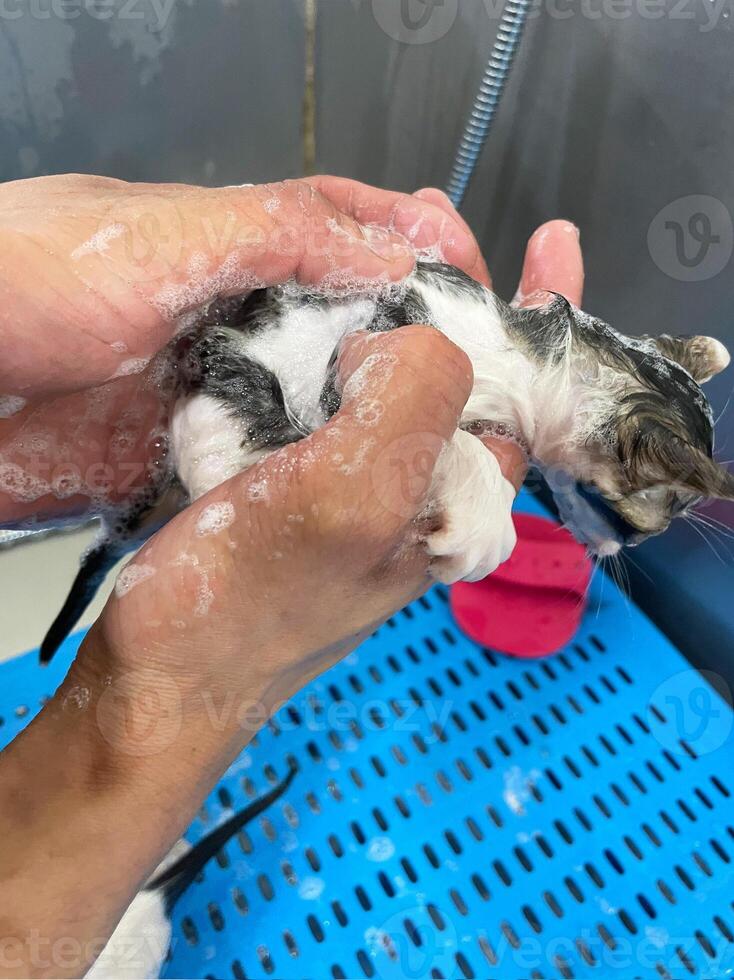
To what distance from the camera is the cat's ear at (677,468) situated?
651 millimetres

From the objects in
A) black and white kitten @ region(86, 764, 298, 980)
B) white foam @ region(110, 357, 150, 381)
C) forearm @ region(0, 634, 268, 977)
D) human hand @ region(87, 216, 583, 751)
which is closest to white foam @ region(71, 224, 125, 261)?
white foam @ region(110, 357, 150, 381)

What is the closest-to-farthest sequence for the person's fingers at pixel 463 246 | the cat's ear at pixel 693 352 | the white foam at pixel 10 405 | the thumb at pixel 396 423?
1. the thumb at pixel 396 423
2. the white foam at pixel 10 405
3. the cat's ear at pixel 693 352
4. the person's fingers at pixel 463 246

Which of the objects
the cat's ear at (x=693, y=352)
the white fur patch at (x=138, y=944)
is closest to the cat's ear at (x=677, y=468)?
the cat's ear at (x=693, y=352)

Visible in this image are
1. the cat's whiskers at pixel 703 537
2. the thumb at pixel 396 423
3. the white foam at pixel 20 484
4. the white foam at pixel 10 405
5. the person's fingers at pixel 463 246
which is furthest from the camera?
the cat's whiskers at pixel 703 537

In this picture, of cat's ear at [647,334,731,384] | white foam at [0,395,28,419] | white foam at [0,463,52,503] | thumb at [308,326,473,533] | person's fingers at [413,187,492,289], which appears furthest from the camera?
person's fingers at [413,187,492,289]

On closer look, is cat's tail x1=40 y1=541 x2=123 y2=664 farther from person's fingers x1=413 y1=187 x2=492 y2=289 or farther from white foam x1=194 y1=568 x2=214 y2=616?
→ person's fingers x1=413 y1=187 x2=492 y2=289

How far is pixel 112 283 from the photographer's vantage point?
64 centimetres

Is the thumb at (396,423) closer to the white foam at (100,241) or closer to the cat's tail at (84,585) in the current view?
the white foam at (100,241)

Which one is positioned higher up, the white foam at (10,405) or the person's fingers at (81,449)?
the white foam at (10,405)

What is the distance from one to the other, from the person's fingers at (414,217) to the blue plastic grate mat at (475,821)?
55 cm

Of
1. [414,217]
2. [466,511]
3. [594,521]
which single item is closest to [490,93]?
[414,217]

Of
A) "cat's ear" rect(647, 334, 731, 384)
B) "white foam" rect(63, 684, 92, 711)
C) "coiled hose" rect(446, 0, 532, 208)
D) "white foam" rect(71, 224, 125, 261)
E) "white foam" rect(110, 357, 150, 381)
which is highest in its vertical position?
"coiled hose" rect(446, 0, 532, 208)

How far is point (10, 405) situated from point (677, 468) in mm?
603

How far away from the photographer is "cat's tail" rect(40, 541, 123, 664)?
0.89 metres
